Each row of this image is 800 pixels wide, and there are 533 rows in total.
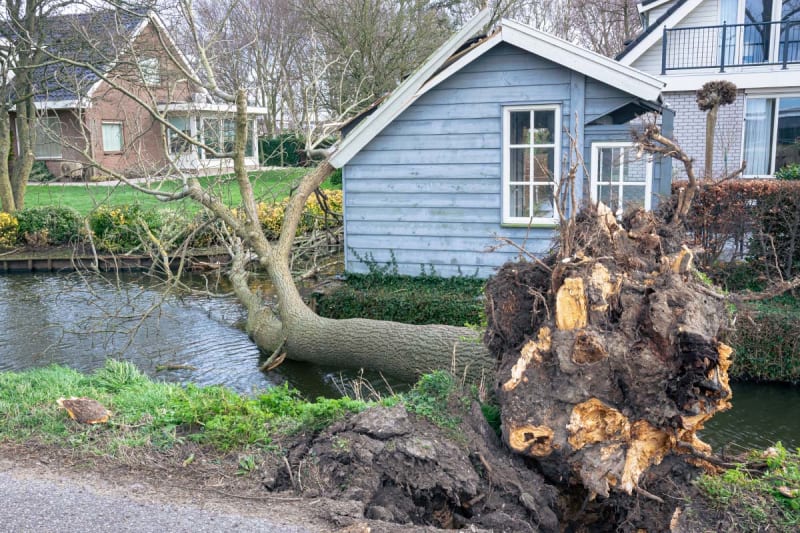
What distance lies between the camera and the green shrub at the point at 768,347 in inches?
370

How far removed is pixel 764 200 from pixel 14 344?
462 inches

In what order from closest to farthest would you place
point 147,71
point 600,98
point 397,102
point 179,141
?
point 600,98 < point 397,102 < point 179,141 < point 147,71

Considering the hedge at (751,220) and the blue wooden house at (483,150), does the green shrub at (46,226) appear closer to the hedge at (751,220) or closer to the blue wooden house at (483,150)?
the blue wooden house at (483,150)

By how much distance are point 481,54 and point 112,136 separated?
2688 cm

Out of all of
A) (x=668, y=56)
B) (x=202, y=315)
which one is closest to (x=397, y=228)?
(x=202, y=315)

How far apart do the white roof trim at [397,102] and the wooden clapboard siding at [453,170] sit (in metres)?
0.23

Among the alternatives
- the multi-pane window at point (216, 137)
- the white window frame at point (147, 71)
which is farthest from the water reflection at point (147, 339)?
the white window frame at point (147, 71)

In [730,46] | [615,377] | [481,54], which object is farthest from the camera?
[730,46]

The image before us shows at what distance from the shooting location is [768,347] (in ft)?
31.3

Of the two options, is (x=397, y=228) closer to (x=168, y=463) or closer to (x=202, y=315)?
(x=202, y=315)

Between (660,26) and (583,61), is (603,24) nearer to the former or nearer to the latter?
(660,26)

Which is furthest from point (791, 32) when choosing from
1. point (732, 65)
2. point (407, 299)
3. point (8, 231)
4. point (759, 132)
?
point (8, 231)

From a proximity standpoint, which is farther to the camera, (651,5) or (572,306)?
(651,5)

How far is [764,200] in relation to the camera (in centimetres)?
1073
